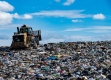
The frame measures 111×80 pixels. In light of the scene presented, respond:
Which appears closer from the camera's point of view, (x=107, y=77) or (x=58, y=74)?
(x=107, y=77)

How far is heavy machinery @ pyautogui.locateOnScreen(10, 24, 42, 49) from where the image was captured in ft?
59.6

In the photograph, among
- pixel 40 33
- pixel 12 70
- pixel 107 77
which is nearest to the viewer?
pixel 107 77

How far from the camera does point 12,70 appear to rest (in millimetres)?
10578

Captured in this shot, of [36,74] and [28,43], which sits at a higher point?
[28,43]

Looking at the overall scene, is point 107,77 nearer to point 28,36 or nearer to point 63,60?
point 63,60

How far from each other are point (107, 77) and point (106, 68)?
3.93ft

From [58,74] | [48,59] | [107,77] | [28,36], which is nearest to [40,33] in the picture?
[28,36]

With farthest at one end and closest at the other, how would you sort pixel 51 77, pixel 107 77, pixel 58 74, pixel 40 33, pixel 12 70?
pixel 40 33 → pixel 12 70 → pixel 58 74 → pixel 51 77 → pixel 107 77

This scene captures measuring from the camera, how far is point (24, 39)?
18.1 meters

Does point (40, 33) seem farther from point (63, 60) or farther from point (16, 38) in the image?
point (63, 60)

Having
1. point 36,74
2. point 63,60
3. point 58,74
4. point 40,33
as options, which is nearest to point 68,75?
point 58,74

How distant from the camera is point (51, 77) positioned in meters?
8.86

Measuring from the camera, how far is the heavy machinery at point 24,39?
18172 mm

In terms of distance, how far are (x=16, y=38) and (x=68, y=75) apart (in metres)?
9.77
